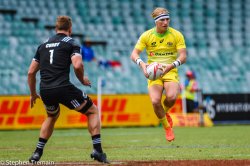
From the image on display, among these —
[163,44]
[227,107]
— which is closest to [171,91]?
[163,44]

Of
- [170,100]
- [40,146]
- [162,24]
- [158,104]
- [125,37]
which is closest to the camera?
[40,146]

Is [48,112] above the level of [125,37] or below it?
below

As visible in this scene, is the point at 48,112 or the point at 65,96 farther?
the point at 48,112

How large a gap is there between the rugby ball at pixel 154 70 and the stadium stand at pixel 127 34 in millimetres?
13867

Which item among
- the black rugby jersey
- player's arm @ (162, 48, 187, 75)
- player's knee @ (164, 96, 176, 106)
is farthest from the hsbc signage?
the black rugby jersey

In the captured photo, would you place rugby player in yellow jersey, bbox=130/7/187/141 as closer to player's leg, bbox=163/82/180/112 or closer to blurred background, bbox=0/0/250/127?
player's leg, bbox=163/82/180/112

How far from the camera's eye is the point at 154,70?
39.7 feet

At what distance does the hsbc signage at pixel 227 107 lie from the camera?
Answer: 87.5 feet

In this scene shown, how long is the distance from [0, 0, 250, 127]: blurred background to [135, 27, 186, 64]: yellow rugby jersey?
1299cm

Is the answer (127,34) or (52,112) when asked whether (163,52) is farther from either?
(127,34)

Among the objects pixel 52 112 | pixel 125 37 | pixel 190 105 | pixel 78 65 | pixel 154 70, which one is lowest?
pixel 190 105

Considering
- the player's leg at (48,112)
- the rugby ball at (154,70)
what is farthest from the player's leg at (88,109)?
the rugby ball at (154,70)

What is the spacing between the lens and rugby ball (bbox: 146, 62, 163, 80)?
476 inches

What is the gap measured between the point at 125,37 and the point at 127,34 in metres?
0.26
